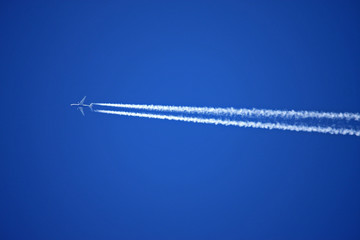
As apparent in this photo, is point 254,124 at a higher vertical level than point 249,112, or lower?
lower

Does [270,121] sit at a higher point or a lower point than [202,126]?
lower

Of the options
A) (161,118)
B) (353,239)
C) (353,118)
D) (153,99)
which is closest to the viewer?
(353,118)

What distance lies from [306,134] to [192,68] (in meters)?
9.82

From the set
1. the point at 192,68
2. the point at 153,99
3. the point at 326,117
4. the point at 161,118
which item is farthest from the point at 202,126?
the point at 326,117

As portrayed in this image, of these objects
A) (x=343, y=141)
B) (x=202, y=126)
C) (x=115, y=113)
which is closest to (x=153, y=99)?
(x=115, y=113)

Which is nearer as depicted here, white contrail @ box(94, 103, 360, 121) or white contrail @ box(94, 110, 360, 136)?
white contrail @ box(94, 110, 360, 136)

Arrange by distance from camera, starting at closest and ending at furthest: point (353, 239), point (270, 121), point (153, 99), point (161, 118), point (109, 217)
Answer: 1. point (270, 121)
2. point (353, 239)
3. point (161, 118)
4. point (153, 99)
5. point (109, 217)

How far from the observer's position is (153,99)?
1811 cm

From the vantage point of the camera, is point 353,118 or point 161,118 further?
point 161,118

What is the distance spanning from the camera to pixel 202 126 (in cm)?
1692

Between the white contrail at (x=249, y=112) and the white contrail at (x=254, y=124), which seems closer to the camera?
the white contrail at (x=254, y=124)

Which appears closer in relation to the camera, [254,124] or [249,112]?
[254,124]

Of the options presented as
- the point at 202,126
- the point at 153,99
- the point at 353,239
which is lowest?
the point at 353,239

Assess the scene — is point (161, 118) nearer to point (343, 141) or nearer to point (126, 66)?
point (126, 66)
